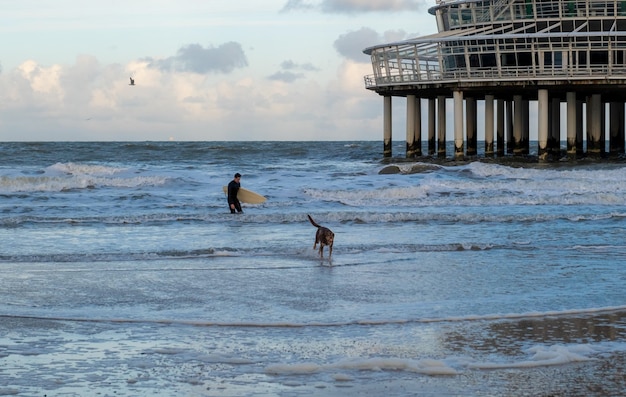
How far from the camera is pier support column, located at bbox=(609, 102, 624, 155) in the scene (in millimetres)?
57344

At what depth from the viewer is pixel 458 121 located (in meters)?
48.5

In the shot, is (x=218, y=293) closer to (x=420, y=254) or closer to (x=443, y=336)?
(x=443, y=336)

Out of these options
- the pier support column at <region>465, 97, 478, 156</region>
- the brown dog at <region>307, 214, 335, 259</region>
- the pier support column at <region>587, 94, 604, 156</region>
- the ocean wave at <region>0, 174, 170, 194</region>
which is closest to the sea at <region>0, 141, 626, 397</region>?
the brown dog at <region>307, 214, 335, 259</region>

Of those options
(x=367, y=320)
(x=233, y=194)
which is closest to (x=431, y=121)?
(x=233, y=194)

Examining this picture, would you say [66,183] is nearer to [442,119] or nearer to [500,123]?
[442,119]

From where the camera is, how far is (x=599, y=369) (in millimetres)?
7641

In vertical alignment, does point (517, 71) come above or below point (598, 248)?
above

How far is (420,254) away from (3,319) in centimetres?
736

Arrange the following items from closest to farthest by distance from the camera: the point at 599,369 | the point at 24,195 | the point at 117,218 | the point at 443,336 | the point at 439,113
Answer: the point at 599,369 < the point at 443,336 < the point at 117,218 < the point at 24,195 < the point at 439,113

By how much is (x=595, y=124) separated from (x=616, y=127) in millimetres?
7200

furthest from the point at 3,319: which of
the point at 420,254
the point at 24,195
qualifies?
the point at 24,195

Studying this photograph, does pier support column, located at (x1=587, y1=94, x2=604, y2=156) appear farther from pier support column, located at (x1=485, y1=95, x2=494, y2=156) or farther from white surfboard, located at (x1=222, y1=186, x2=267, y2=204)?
white surfboard, located at (x1=222, y1=186, x2=267, y2=204)

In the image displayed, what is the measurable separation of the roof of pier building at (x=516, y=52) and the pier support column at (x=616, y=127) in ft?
9.71

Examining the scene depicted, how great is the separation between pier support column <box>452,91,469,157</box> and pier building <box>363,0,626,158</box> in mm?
47
